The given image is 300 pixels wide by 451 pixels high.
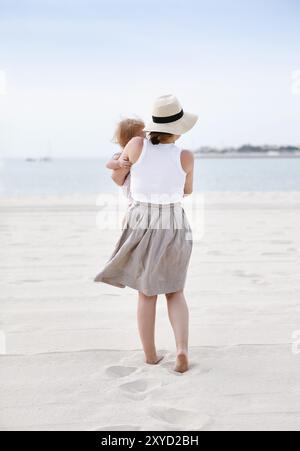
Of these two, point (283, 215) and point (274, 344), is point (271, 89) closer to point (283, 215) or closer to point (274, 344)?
point (283, 215)

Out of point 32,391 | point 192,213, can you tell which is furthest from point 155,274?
point 192,213

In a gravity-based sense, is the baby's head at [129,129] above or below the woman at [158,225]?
above

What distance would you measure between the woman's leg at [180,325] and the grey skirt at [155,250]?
0.22 ft

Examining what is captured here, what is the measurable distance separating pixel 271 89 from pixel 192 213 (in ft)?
91.7

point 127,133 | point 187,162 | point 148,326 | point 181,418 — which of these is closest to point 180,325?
point 148,326

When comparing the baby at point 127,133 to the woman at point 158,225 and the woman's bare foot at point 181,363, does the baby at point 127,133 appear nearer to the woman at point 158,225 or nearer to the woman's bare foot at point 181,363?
the woman at point 158,225

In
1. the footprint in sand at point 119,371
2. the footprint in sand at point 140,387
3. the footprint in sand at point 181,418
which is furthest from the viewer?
the footprint in sand at point 119,371

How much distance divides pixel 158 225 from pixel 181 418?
890 millimetres

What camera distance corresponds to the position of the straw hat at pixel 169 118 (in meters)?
2.75

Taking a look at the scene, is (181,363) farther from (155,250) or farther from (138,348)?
(155,250)

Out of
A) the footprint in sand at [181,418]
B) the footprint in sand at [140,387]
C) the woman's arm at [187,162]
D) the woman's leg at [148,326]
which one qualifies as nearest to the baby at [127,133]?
the woman's arm at [187,162]

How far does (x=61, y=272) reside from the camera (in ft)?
15.7

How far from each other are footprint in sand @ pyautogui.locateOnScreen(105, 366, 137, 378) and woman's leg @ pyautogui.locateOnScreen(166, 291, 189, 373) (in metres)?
0.21

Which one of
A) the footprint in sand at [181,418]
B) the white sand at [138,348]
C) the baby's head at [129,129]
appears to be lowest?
the white sand at [138,348]
